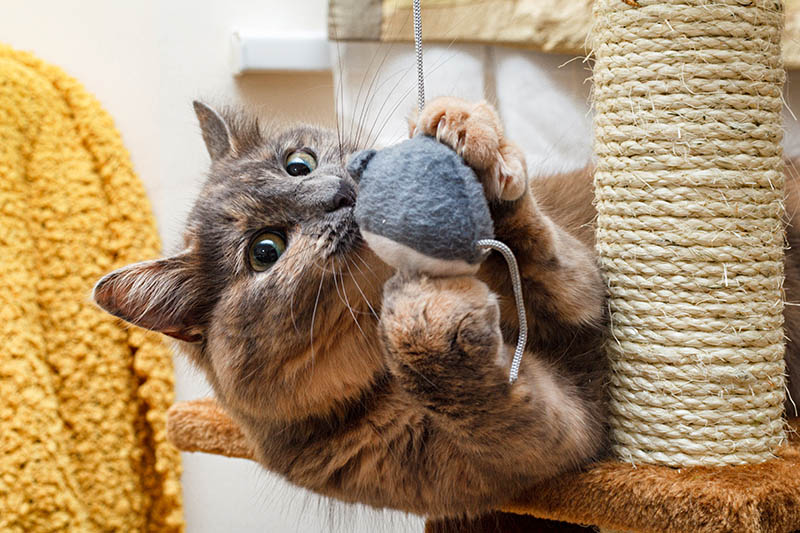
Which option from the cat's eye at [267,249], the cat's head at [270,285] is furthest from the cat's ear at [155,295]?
the cat's eye at [267,249]

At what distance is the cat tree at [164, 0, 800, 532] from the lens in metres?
0.96

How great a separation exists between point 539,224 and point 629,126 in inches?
8.5

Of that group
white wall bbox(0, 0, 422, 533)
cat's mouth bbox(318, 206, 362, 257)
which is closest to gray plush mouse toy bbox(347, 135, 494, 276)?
cat's mouth bbox(318, 206, 362, 257)

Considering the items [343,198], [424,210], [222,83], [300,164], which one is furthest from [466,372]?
[222,83]

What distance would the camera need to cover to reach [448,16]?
1.87 meters

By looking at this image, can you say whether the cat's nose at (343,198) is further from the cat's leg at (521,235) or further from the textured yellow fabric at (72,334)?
the textured yellow fabric at (72,334)

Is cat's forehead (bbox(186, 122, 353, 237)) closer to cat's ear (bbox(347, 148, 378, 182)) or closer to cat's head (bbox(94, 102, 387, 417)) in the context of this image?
cat's head (bbox(94, 102, 387, 417))

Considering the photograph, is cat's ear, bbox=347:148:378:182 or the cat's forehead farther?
the cat's forehead

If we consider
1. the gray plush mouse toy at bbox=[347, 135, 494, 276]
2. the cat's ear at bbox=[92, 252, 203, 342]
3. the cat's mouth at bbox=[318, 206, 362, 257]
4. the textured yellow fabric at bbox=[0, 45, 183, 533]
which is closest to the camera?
the gray plush mouse toy at bbox=[347, 135, 494, 276]

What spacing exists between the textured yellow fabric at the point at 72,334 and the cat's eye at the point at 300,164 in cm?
80

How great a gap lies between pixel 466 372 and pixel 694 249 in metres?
0.41

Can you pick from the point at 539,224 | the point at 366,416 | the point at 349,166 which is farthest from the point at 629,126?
the point at 366,416

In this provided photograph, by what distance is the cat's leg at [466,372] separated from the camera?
0.75m

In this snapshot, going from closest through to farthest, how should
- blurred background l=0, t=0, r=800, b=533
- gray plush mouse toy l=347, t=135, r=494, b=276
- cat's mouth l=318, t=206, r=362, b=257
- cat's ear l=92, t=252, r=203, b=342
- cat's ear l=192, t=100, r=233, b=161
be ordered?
gray plush mouse toy l=347, t=135, r=494, b=276
cat's mouth l=318, t=206, r=362, b=257
cat's ear l=92, t=252, r=203, b=342
cat's ear l=192, t=100, r=233, b=161
blurred background l=0, t=0, r=800, b=533
